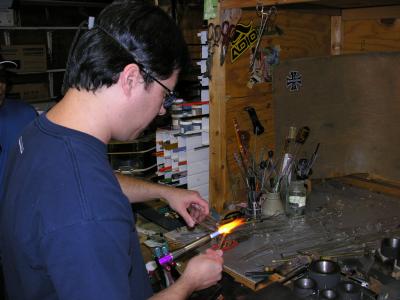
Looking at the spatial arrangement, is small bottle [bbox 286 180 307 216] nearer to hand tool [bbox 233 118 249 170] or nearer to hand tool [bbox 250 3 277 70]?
hand tool [bbox 233 118 249 170]

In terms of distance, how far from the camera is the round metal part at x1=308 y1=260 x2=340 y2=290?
3.55 ft

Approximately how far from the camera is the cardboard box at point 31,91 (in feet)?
13.4

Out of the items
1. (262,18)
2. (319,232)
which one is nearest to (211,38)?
(262,18)

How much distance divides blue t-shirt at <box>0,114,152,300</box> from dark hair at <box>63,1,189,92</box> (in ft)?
0.37

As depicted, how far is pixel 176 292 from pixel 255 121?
3.41ft

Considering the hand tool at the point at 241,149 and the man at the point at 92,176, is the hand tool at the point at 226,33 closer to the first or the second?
the hand tool at the point at 241,149

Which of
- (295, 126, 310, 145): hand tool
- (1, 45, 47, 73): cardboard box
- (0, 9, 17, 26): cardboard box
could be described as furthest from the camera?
(1, 45, 47, 73): cardboard box

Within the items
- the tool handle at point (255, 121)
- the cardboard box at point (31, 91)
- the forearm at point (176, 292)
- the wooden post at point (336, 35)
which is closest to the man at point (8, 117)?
the tool handle at point (255, 121)

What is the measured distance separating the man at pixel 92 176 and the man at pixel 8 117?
1.05 metres

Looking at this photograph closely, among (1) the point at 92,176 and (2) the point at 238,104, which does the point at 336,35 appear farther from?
(1) the point at 92,176

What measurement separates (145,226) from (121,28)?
1.03 meters

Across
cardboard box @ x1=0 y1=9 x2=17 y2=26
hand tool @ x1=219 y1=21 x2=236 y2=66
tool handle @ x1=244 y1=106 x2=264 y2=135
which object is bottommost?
tool handle @ x1=244 y1=106 x2=264 y2=135

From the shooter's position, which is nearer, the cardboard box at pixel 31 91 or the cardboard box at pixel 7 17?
the cardboard box at pixel 7 17

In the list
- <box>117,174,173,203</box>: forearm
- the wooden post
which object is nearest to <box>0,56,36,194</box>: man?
<box>117,174,173,203</box>: forearm
